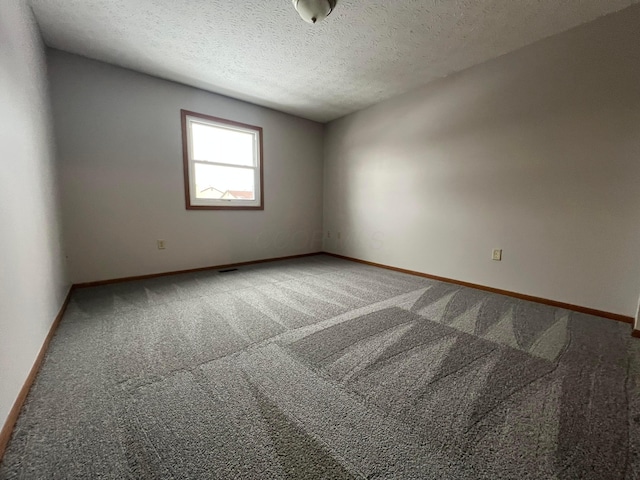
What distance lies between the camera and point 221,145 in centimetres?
350

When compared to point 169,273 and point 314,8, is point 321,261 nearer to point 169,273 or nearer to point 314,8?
point 169,273

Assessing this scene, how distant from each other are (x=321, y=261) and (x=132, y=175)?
277 cm

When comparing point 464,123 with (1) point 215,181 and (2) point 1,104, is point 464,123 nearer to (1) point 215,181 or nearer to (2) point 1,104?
(1) point 215,181

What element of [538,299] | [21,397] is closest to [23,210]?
[21,397]

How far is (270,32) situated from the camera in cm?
210

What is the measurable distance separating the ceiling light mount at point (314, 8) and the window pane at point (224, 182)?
222cm

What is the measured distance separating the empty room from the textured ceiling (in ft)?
0.08

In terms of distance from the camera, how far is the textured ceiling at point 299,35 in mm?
1843

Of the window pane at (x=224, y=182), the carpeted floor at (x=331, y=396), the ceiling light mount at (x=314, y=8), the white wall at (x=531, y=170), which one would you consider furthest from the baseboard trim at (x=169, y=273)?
the ceiling light mount at (x=314, y=8)

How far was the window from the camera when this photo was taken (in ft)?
10.6

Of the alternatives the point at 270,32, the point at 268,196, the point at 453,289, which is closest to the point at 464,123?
the point at 453,289

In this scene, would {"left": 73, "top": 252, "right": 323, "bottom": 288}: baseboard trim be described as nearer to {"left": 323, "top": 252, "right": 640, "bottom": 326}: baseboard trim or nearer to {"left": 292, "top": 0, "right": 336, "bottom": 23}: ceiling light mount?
{"left": 323, "top": 252, "right": 640, "bottom": 326}: baseboard trim

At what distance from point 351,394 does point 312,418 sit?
0.23 m

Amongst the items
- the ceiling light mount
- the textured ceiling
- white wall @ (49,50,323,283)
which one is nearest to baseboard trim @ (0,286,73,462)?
white wall @ (49,50,323,283)
